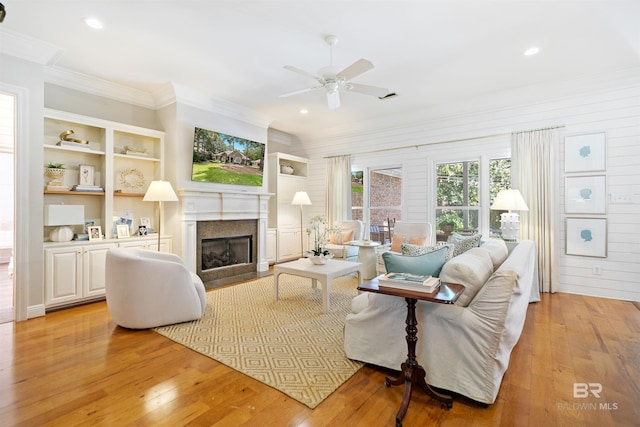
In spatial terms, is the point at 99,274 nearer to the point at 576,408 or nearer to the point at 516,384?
the point at 516,384

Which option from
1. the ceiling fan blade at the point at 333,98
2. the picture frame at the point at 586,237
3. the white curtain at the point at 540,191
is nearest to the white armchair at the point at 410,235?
the white curtain at the point at 540,191

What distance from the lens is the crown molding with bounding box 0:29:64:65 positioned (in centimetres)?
308

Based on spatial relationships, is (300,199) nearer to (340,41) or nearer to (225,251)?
(225,251)

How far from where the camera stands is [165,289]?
116 inches

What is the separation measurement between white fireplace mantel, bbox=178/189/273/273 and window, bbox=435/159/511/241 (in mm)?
3249

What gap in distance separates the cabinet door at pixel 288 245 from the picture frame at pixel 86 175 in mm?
3334

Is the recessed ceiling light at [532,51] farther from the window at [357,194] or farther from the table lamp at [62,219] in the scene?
the table lamp at [62,219]

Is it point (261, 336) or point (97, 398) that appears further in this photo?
point (261, 336)

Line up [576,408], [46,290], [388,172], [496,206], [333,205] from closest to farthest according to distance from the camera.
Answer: [576,408]
[46,290]
[496,206]
[388,172]
[333,205]

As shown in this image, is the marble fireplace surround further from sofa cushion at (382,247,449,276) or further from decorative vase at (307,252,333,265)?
sofa cushion at (382,247,449,276)

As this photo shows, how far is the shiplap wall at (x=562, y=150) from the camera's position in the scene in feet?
12.8

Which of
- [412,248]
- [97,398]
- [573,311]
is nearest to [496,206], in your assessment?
Answer: [573,311]

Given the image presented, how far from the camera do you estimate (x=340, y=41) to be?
10.6 ft

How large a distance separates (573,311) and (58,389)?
16.2 ft
